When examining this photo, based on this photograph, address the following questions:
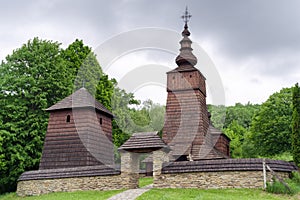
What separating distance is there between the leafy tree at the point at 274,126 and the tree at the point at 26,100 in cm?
1616

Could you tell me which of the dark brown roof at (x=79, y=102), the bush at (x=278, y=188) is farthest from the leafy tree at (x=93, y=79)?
the bush at (x=278, y=188)

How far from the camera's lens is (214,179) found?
42.9 ft

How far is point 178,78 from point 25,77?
31.7 feet

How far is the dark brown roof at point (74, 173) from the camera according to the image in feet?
48.2

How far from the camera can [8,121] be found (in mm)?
21703

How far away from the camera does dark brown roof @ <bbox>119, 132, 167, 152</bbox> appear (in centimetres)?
1418

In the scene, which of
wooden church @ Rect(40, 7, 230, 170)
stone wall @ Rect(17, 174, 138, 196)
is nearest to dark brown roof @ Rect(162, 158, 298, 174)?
stone wall @ Rect(17, 174, 138, 196)

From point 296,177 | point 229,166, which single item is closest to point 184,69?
point 229,166

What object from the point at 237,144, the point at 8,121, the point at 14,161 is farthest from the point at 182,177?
the point at 237,144

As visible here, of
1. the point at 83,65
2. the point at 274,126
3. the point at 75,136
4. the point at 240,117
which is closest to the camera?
the point at 75,136

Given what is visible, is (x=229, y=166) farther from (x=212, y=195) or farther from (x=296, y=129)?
(x=296, y=129)

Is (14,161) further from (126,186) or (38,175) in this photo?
(126,186)

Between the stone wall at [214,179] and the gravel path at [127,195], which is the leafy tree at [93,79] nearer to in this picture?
the stone wall at [214,179]

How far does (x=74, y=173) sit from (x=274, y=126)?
1876 cm
